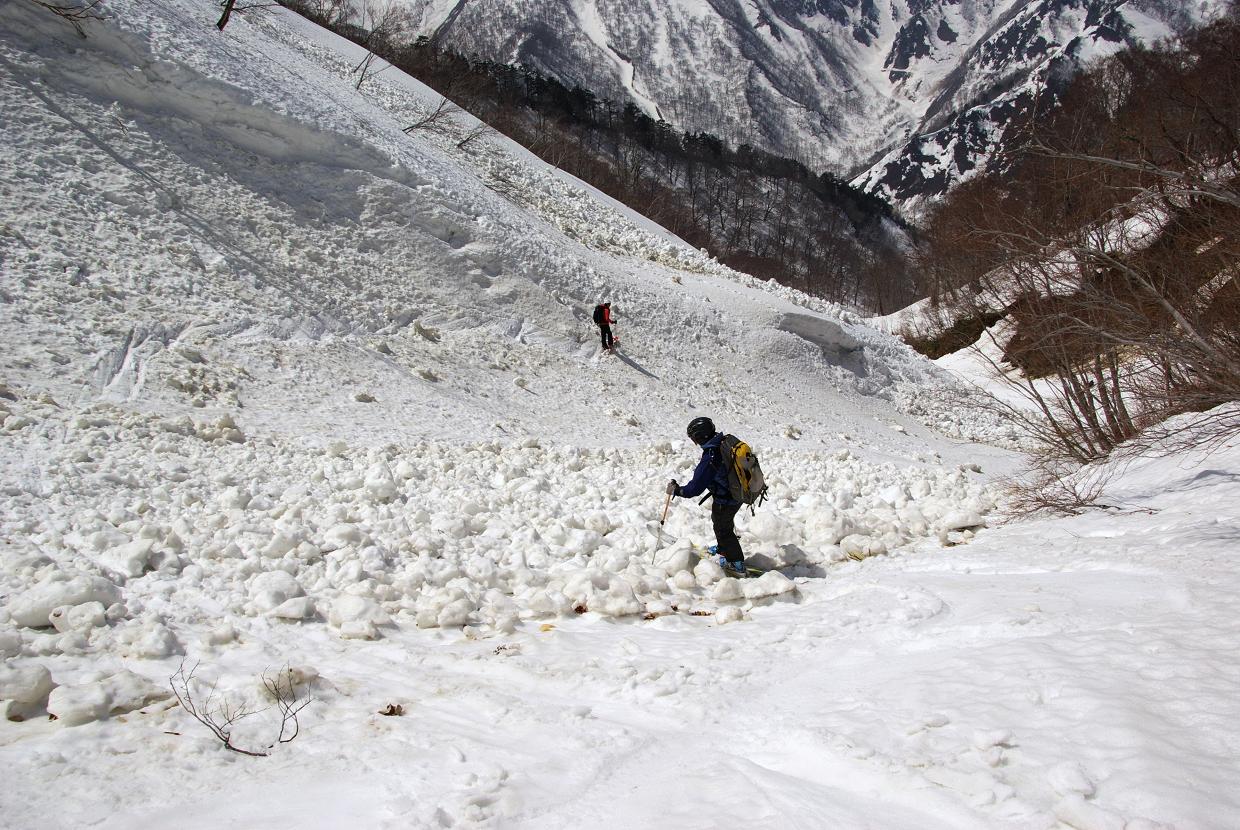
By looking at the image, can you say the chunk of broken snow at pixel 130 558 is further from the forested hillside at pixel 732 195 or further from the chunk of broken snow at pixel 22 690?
the forested hillside at pixel 732 195

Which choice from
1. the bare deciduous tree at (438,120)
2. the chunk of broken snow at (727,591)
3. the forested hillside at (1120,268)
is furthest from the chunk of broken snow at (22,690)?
the bare deciduous tree at (438,120)

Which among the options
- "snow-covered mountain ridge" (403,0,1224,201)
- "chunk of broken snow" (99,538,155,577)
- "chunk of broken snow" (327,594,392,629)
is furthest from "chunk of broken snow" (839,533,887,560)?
"snow-covered mountain ridge" (403,0,1224,201)

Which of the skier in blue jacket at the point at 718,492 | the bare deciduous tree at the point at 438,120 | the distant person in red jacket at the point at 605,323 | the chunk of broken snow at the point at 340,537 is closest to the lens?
the chunk of broken snow at the point at 340,537

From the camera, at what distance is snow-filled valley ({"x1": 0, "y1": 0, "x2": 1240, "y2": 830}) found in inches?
103

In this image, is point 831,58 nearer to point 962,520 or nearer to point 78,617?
point 962,520

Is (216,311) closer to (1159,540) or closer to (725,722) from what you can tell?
(725,722)

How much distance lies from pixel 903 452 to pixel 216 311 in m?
12.6

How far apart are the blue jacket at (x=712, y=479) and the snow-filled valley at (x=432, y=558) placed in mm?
495

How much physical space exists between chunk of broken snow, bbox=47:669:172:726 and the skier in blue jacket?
3734 millimetres

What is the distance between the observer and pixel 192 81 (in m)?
12.9

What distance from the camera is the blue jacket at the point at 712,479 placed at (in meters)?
5.84

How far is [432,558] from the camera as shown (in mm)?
5598

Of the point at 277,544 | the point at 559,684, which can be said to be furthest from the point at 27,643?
the point at 559,684

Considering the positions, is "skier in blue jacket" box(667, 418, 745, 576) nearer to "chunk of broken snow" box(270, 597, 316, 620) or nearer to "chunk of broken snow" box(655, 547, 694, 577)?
"chunk of broken snow" box(655, 547, 694, 577)
